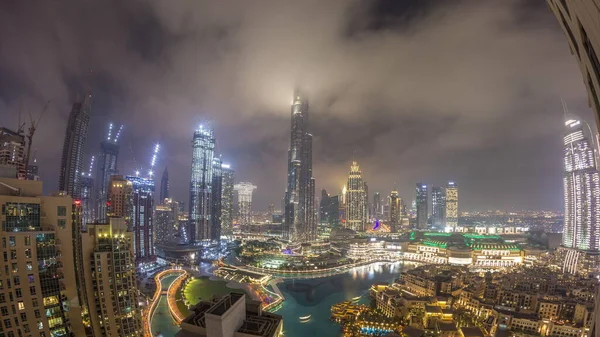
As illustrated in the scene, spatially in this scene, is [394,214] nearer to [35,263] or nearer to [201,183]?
[201,183]

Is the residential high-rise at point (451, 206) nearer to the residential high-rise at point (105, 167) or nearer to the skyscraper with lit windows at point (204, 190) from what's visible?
the skyscraper with lit windows at point (204, 190)

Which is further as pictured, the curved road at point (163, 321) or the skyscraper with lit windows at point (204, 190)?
the skyscraper with lit windows at point (204, 190)

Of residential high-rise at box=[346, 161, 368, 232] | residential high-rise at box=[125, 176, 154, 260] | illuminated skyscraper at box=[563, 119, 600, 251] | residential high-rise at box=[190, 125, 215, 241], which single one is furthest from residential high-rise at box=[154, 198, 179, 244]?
illuminated skyscraper at box=[563, 119, 600, 251]

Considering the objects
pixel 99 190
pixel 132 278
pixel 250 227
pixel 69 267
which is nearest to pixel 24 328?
pixel 69 267

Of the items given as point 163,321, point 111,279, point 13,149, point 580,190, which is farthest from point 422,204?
point 13,149

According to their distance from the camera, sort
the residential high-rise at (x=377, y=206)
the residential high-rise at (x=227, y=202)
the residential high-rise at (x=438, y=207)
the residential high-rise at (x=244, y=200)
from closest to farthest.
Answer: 1. the residential high-rise at (x=227, y=202)
2. the residential high-rise at (x=438, y=207)
3. the residential high-rise at (x=244, y=200)
4. the residential high-rise at (x=377, y=206)

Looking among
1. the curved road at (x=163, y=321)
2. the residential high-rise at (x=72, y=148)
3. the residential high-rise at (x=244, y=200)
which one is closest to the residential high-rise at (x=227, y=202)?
the residential high-rise at (x=244, y=200)

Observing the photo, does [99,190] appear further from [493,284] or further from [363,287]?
[493,284]
